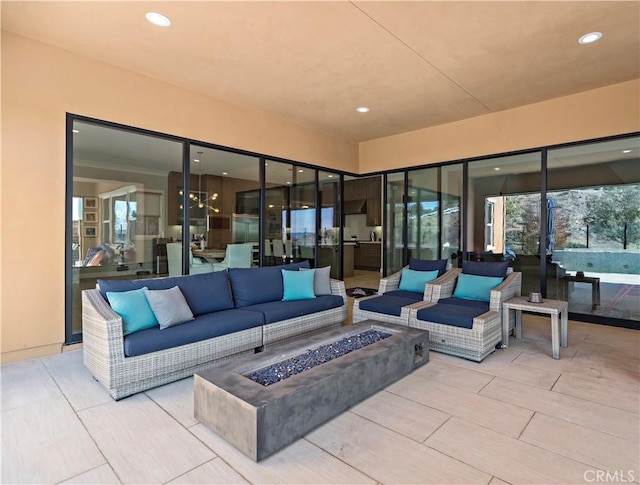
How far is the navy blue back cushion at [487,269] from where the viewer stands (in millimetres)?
4355

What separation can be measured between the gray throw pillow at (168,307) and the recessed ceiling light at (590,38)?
15.4 ft

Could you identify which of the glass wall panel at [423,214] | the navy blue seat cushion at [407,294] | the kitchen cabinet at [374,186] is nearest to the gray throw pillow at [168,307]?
the navy blue seat cushion at [407,294]

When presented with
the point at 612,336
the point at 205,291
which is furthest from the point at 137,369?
the point at 612,336

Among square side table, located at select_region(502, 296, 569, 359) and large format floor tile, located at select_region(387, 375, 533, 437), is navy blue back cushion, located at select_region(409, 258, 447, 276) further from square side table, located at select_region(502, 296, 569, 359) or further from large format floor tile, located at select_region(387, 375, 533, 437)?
large format floor tile, located at select_region(387, 375, 533, 437)

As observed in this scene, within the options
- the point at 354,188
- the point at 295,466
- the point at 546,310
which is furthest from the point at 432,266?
the point at 354,188

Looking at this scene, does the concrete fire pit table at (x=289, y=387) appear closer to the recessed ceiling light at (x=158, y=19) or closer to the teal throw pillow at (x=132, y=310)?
the teal throw pillow at (x=132, y=310)

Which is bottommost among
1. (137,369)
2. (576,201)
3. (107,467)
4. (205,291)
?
(107,467)

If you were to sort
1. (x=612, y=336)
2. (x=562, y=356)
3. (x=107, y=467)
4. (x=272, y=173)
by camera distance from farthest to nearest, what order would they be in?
(x=272, y=173), (x=612, y=336), (x=562, y=356), (x=107, y=467)

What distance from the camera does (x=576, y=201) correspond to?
203 inches

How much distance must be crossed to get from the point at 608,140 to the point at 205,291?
5.65 m

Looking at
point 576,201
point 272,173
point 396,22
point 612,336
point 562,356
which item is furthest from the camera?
point 272,173

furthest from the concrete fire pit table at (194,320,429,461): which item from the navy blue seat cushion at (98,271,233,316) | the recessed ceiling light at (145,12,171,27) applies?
the recessed ceiling light at (145,12,171,27)

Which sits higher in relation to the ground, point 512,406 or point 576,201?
point 576,201

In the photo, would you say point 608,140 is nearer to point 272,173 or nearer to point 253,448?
point 272,173
